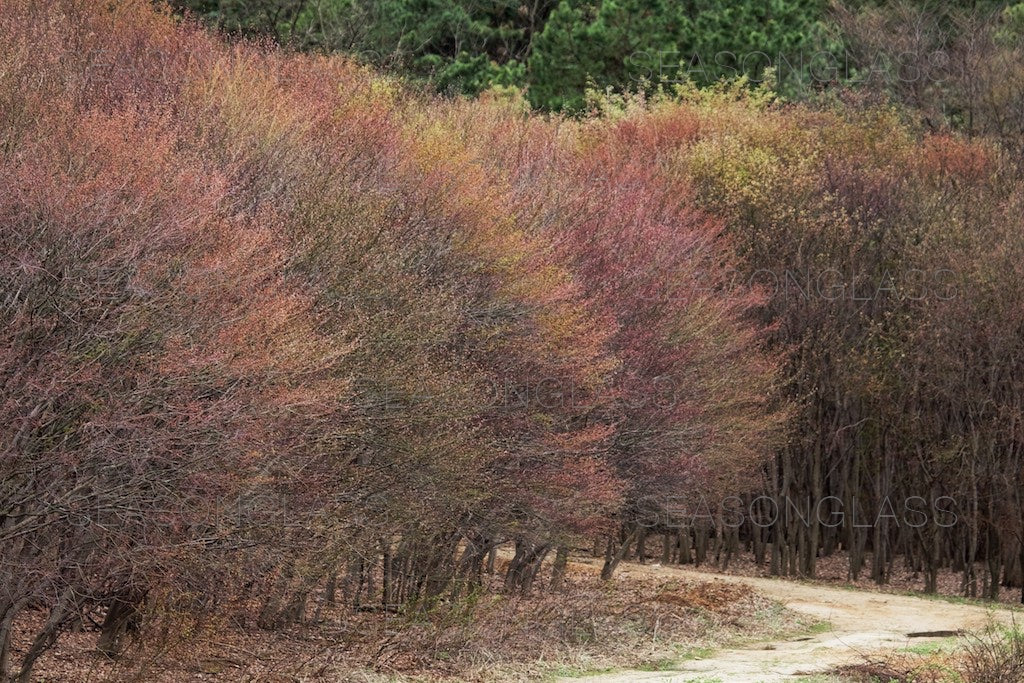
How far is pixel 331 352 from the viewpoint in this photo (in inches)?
508

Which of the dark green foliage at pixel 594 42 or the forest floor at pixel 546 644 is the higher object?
the dark green foliage at pixel 594 42

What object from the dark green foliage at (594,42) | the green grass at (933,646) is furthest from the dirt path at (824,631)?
the dark green foliage at (594,42)

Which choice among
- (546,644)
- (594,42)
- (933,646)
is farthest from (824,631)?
(594,42)

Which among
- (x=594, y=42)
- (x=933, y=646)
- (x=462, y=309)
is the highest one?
(x=594, y=42)

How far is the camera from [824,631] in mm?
22125

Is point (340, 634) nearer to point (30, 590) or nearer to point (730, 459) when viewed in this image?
point (30, 590)

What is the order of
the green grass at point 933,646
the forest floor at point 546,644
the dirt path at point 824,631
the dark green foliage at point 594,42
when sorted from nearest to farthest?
the forest floor at point 546,644 < the dirt path at point 824,631 < the green grass at point 933,646 < the dark green foliage at point 594,42

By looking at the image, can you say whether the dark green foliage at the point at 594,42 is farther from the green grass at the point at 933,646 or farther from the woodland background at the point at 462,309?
the green grass at the point at 933,646

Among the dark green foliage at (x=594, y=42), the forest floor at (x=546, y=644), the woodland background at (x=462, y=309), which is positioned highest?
the dark green foliage at (x=594, y=42)

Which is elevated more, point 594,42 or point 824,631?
point 594,42

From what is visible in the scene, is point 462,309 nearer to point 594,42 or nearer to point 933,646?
point 933,646

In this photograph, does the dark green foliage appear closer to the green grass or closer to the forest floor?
the forest floor

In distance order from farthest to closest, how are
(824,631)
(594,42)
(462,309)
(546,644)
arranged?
(594,42), (824,631), (546,644), (462,309)

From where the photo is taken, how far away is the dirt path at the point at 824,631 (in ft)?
53.7
